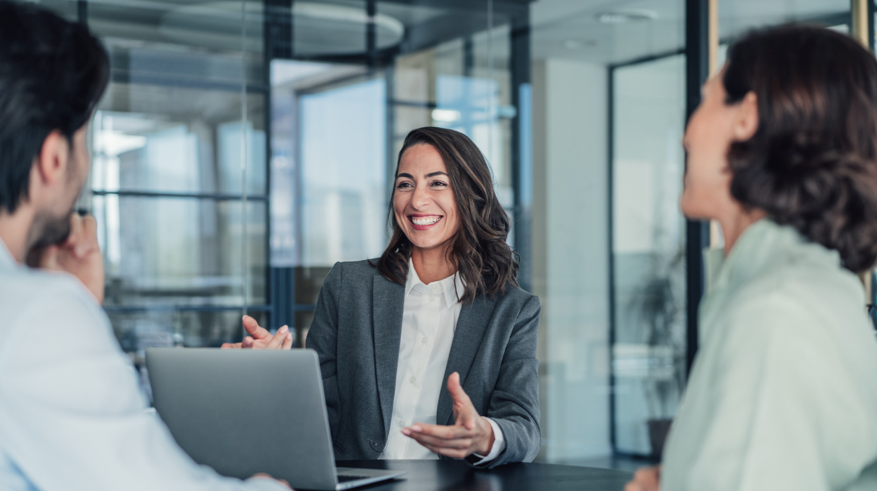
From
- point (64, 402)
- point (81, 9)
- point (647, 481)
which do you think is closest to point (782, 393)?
point (647, 481)

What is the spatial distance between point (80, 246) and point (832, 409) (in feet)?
4.21

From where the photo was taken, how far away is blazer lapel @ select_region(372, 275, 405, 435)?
7.09 ft

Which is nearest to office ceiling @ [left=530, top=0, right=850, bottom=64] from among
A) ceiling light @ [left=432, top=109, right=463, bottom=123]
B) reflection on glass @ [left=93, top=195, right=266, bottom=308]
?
ceiling light @ [left=432, top=109, right=463, bottom=123]

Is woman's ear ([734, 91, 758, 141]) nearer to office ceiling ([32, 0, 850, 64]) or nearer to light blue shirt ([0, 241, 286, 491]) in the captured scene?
light blue shirt ([0, 241, 286, 491])

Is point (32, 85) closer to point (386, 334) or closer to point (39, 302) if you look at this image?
point (39, 302)

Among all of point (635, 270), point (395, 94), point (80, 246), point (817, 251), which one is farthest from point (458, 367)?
point (635, 270)

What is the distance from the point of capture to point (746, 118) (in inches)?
42.9

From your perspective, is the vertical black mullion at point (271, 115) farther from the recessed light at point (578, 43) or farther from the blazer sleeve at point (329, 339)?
the blazer sleeve at point (329, 339)

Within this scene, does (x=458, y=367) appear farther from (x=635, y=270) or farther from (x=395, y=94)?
(x=635, y=270)

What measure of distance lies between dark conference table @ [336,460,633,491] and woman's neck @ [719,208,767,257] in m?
0.64

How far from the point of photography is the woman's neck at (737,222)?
44.5 inches

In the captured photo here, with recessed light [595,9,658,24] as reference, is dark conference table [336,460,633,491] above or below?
below

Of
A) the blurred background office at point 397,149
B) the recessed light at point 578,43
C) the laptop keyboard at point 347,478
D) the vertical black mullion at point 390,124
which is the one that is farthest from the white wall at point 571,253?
the laptop keyboard at point 347,478

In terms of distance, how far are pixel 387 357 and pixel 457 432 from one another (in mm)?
571
